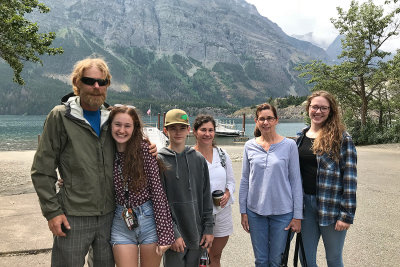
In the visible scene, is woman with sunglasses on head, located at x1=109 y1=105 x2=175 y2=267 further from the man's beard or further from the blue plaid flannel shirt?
the blue plaid flannel shirt

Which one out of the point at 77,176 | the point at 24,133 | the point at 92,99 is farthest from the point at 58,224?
the point at 24,133

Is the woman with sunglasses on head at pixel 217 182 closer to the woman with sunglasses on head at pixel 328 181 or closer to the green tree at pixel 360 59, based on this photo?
the woman with sunglasses on head at pixel 328 181

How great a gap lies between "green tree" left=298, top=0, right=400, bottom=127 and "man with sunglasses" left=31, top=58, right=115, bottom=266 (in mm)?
22487

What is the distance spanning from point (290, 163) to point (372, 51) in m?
24.2

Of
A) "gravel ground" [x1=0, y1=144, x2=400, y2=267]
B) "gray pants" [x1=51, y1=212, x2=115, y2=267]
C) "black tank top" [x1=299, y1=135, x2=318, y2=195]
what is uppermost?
"black tank top" [x1=299, y1=135, x2=318, y2=195]

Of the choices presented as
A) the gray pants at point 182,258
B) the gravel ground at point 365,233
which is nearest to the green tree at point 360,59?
the gravel ground at point 365,233

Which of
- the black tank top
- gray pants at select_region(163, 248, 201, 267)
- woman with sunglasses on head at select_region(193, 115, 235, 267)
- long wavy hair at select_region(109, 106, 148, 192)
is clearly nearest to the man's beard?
long wavy hair at select_region(109, 106, 148, 192)

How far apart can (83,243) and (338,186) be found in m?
2.26

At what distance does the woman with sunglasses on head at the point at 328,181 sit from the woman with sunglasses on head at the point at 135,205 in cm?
141

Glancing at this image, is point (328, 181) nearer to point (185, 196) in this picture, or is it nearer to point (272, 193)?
point (272, 193)

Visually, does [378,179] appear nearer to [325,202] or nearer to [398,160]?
[398,160]

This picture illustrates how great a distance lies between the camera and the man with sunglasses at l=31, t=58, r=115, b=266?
86.4 inches

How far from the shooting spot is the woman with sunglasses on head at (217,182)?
3018 mm

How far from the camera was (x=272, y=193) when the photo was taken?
111 inches
